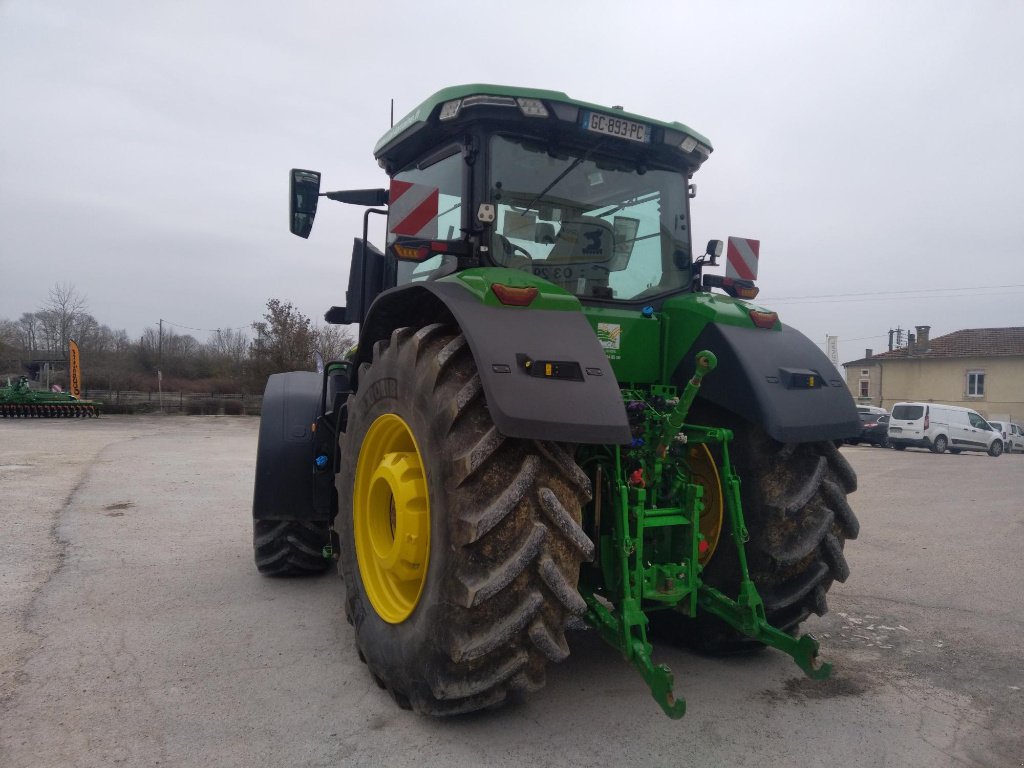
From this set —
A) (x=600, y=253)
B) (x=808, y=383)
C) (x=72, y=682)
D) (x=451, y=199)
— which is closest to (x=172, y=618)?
(x=72, y=682)

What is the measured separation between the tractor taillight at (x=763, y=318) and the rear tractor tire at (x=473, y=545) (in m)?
1.56

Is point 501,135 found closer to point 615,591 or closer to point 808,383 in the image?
point 808,383

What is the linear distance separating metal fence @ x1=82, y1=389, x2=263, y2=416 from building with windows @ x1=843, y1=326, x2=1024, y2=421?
3191 centimetres

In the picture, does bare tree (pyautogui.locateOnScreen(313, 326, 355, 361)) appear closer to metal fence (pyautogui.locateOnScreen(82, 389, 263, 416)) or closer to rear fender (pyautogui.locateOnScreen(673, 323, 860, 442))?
metal fence (pyautogui.locateOnScreen(82, 389, 263, 416))

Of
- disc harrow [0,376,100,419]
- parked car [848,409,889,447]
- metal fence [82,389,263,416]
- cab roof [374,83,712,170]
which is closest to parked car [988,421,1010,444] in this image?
parked car [848,409,889,447]

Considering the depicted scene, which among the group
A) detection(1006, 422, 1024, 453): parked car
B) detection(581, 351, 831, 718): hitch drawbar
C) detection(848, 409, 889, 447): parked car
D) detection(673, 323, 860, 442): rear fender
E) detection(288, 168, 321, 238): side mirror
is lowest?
detection(1006, 422, 1024, 453): parked car

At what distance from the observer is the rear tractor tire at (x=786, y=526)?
10.6ft

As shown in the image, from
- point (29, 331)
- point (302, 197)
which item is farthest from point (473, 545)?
point (29, 331)

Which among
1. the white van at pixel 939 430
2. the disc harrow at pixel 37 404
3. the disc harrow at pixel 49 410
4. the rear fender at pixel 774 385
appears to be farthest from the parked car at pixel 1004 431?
the disc harrow at pixel 37 404

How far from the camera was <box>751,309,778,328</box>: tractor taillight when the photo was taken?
3656mm

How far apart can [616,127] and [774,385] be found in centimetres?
147

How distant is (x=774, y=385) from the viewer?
328cm

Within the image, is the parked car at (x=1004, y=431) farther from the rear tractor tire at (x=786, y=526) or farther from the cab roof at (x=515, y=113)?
the cab roof at (x=515, y=113)

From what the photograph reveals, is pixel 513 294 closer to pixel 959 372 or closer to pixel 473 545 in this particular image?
pixel 473 545
